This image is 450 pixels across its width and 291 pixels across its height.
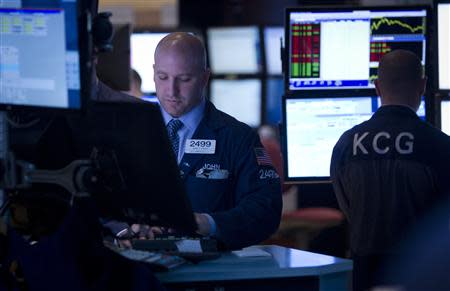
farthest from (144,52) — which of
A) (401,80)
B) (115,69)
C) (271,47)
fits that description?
(115,69)

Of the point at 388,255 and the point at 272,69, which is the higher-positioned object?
the point at 272,69

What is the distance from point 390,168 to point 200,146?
848mm

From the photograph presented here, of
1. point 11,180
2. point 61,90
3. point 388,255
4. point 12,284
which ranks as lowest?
point 388,255

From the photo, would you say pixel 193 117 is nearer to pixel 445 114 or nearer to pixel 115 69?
pixel 115 69

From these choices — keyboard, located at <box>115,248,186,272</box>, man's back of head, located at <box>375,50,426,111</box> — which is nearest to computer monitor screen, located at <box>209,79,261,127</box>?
man's back of head, located at <box>375,50,426,111</box>

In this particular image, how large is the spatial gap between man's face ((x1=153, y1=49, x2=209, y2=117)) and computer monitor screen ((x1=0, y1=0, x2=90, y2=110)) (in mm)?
1025

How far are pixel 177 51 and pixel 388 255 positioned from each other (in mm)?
1168

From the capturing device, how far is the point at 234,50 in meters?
8.46

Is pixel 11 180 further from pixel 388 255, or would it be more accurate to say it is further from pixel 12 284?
pixel 388 255

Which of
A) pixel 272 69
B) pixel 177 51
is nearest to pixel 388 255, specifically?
pixel 177 51

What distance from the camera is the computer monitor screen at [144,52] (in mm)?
6340

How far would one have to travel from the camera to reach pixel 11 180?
2461 mm

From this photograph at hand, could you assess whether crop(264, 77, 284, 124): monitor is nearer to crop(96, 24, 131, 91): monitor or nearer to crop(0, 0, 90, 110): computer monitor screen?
crop(96, 24, 131, 91): monitor

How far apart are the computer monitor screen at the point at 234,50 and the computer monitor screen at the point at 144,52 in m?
1.95
